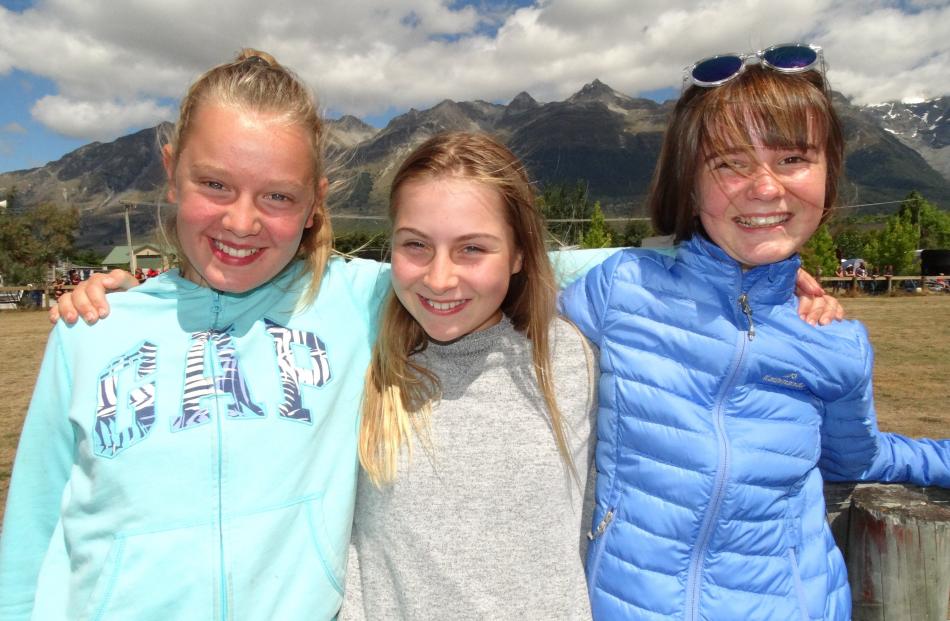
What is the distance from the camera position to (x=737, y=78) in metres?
1.80

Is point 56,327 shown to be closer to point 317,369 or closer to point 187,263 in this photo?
point 187,263

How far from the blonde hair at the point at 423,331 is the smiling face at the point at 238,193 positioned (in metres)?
0.31

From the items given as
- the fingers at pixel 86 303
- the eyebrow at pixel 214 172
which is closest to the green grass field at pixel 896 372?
the fingers at pixel 86 303

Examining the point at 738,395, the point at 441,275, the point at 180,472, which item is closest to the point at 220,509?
the point at 180,472

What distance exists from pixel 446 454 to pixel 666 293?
770mm

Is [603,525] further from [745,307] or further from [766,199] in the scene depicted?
[766,199]

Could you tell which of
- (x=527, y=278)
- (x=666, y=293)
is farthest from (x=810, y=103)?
(x=527, y=278)

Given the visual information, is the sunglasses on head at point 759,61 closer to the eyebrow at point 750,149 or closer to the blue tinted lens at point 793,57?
the blue tinted lens at point 793,57

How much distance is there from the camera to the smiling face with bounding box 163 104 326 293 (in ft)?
5.64

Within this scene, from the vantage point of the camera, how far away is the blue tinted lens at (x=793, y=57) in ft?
Result: 5.77

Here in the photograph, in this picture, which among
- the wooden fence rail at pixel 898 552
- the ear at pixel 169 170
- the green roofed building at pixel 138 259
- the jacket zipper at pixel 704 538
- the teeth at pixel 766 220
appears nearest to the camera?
the wooden fence rail at pixel 898 552

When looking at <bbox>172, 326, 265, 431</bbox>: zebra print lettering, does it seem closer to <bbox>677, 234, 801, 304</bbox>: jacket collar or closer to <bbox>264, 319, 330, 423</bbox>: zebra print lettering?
<bbox>264, 319, 330, 423</bbox>: zebra print lettering

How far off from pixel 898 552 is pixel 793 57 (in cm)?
131

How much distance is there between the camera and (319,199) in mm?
1992
